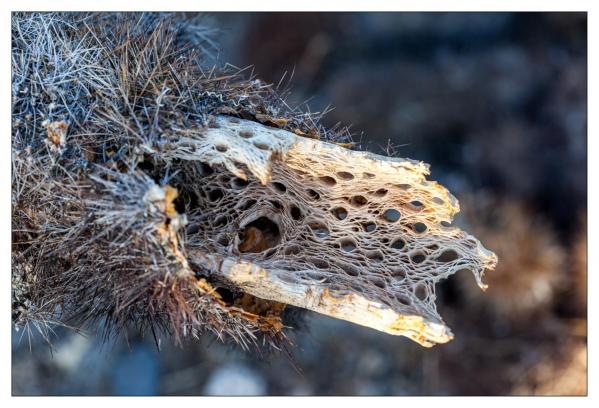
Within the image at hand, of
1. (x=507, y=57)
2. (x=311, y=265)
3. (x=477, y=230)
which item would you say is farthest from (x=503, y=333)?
(x=311, y=265)

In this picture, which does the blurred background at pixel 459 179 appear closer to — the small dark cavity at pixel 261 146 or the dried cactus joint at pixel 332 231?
the dried cactus joint at pixel 332 231

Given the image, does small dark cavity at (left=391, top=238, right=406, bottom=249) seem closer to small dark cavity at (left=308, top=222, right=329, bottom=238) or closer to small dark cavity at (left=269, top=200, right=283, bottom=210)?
small dark cavity at (left=308, top=222, right=329, bottom=238)

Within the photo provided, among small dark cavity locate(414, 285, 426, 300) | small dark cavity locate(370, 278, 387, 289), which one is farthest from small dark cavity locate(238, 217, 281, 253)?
small dark cavity locate(414, 285, 426, 300)

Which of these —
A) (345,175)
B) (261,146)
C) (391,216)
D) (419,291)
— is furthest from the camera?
(419,291)

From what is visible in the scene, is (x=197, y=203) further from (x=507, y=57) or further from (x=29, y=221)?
(x=507, y=57)

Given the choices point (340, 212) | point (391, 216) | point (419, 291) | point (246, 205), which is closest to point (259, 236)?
point (246, 205)

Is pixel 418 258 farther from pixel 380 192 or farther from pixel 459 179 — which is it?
pixel 459 179

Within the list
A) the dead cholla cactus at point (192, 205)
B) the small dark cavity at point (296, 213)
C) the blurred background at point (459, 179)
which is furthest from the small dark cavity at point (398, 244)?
the blurred background at point (459, 179)
